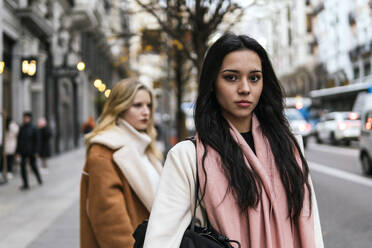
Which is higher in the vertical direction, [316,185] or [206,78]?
[206,78]

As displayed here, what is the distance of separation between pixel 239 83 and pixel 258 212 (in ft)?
1.60

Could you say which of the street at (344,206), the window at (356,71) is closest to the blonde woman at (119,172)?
the street at (344,206)

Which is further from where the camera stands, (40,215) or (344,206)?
(344,206)

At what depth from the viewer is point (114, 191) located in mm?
2672

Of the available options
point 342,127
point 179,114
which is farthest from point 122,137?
point 342,127

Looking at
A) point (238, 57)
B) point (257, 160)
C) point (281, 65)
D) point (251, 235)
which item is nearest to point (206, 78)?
point (238, 57)

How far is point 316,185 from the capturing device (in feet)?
35.0

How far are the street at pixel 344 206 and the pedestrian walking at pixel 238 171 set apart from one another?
4.30m

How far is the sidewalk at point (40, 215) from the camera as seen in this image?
5844 millimetres

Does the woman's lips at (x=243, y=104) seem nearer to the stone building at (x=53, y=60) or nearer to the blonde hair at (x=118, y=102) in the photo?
the blonde hair at (x=118, y=102)

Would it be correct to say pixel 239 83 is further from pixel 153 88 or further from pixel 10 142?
pixel 153 88

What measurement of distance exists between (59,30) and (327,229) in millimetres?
19169

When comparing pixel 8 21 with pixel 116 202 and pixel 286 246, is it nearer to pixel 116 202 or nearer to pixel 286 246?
pixel 116 202

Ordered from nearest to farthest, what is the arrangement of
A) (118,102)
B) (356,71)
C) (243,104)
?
(243,104)
(118,102)
(356,71)
